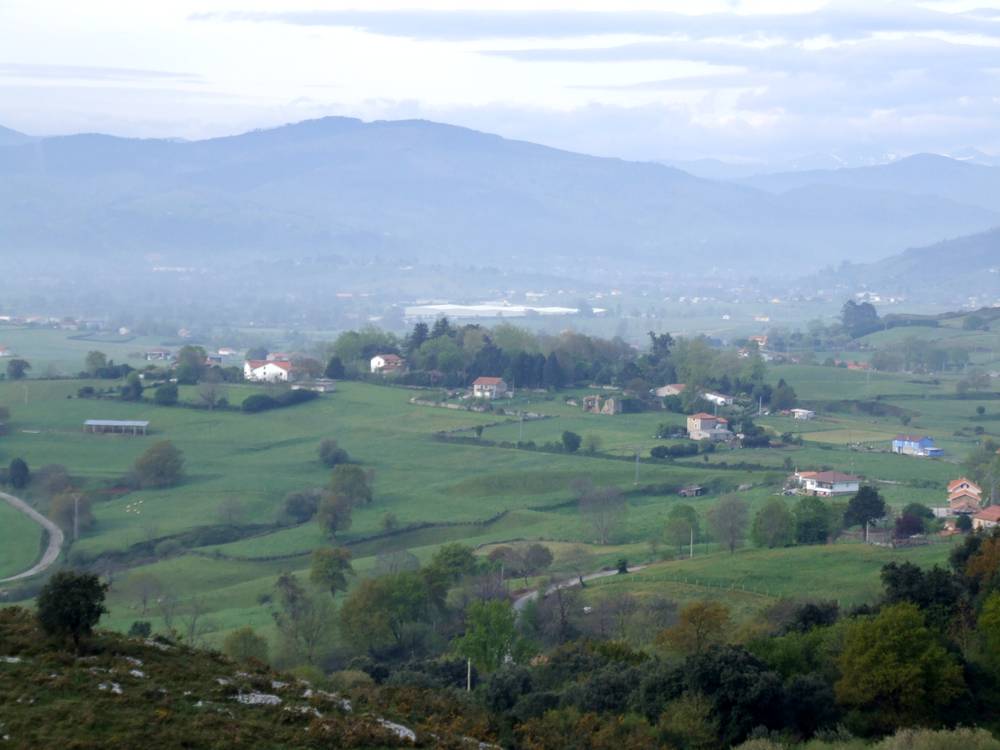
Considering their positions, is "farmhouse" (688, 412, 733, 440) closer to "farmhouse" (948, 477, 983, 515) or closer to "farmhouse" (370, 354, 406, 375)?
"farmhouse" (948, 477, 983, 515)

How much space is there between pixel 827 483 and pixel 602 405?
2081 centimetres

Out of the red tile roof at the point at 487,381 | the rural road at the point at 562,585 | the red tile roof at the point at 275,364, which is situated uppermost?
the red tile roof at the point at 275,364

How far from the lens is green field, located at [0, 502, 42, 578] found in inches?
1555

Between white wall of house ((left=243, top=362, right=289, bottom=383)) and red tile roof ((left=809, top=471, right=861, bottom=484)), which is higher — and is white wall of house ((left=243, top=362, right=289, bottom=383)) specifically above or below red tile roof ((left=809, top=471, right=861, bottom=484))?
above

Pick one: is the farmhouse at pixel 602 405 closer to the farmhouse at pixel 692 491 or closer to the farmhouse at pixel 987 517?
the farmhouse at pixel 692 491

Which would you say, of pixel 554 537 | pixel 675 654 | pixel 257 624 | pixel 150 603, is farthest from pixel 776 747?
pixel 554 537

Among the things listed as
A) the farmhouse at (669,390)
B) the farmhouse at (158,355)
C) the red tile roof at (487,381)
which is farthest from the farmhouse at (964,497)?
the farmhouse at (158,355)

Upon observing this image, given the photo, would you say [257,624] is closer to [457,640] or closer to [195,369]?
[457,640]

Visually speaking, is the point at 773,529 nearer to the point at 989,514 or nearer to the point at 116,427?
the point at 989,514

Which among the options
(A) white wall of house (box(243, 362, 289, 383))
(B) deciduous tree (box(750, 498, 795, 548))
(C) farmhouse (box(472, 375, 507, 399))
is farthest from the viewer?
(A) white wall of house (box(243, 362, 289, 383))

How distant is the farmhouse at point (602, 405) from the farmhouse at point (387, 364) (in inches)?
454

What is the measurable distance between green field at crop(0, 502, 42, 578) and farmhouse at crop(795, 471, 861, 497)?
24.4 m

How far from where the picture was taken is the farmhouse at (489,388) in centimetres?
7056

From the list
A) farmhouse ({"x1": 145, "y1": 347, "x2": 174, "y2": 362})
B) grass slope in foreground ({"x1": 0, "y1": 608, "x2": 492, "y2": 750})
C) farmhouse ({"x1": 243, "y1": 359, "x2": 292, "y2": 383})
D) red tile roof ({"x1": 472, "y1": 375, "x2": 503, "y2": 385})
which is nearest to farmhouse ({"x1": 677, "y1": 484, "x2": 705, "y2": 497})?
red tile roof ({"x1": 472, "y1": 375, "x2": 503, "y2": 385})
